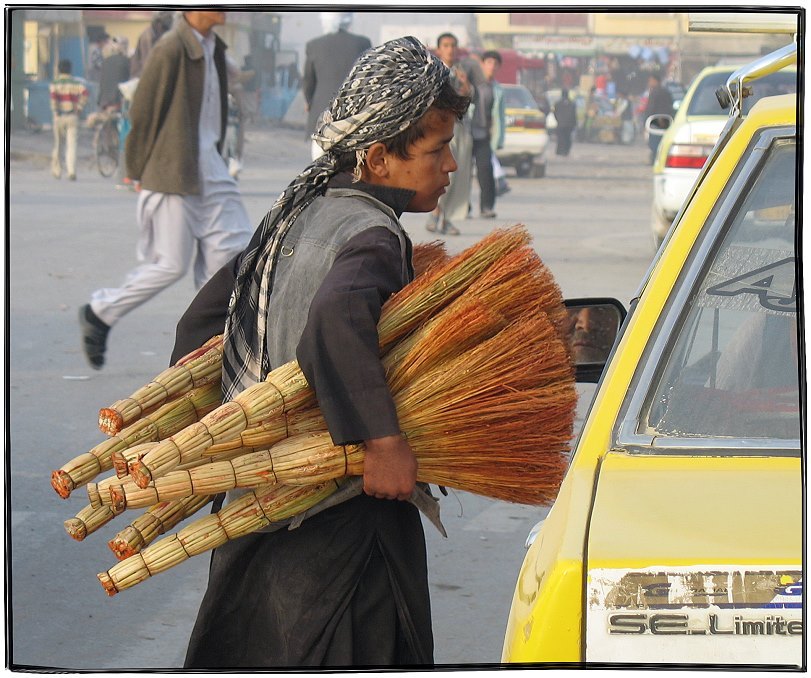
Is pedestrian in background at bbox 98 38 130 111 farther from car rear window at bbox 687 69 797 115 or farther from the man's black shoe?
the man's black shoe

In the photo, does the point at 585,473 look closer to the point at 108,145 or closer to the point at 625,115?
the point at 108,145

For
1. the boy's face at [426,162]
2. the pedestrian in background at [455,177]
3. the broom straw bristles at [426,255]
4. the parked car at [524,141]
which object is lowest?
the parked car at [524,141]

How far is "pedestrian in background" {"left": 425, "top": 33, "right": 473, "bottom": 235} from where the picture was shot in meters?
11.7

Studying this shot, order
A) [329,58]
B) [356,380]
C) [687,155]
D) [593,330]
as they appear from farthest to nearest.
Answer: [687,155] → [329,58] → [593,330] → [356,380]

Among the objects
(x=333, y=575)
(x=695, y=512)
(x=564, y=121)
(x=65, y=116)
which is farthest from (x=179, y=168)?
(x=564, y=121)

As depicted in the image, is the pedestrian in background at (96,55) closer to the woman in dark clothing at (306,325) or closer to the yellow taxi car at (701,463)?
the woman in dark clothing at (306,325)

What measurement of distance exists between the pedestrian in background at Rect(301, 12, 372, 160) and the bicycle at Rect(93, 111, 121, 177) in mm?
7890

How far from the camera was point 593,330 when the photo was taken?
2795 mm

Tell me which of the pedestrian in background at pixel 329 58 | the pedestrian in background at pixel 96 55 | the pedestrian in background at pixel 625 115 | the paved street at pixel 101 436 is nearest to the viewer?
the paved street at pixel 101 436

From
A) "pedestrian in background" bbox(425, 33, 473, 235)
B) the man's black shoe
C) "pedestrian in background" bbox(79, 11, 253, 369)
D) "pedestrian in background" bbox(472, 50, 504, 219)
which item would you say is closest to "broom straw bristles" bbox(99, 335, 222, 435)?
"pedestrian in background" bbox(79, 11, 253, 369)

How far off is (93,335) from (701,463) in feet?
17.4

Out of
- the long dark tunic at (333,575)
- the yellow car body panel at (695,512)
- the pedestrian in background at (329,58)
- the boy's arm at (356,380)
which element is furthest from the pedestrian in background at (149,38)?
the yellow car body panel at (695,512)

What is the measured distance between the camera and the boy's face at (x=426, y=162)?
2461 millimetres

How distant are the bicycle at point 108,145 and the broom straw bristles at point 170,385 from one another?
15.1 metres
